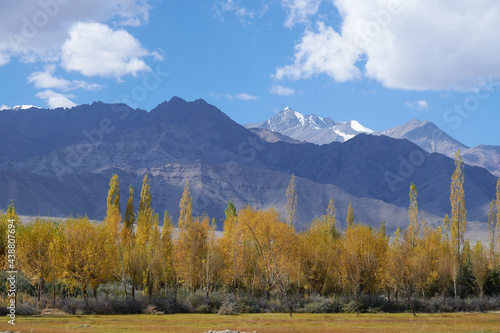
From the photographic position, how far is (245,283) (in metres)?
62.5

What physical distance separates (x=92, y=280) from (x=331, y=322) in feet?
79.6

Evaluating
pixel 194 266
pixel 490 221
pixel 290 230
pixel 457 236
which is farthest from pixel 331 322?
pixel 490 221

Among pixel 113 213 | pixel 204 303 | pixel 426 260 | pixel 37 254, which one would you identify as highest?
pixel 113 213

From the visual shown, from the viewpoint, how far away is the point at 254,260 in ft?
204

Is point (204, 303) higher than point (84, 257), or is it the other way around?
point (84, 257)

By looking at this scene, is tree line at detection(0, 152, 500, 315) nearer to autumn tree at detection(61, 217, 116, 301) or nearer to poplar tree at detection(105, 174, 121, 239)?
autumn tree at detection(61, 217, 116, 301)

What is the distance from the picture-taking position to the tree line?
4931 cm

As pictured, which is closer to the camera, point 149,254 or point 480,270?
point 149,254

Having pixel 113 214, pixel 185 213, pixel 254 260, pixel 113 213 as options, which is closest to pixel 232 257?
pixel 254 260

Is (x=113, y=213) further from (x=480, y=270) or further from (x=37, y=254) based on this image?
(x=480, y=270)

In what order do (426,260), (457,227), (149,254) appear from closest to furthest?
(426,260) < (149,254) < (457,227)

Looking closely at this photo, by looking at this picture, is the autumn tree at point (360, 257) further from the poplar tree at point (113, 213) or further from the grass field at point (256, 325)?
the poplar tree at point (113, 213)

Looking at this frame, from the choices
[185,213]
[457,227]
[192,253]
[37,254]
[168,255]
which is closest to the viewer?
[37,254]

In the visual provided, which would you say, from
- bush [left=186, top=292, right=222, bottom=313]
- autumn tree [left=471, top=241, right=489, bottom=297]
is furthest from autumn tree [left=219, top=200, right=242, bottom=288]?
autumn tree [left=471, top=241, right=489, bottom=297]
